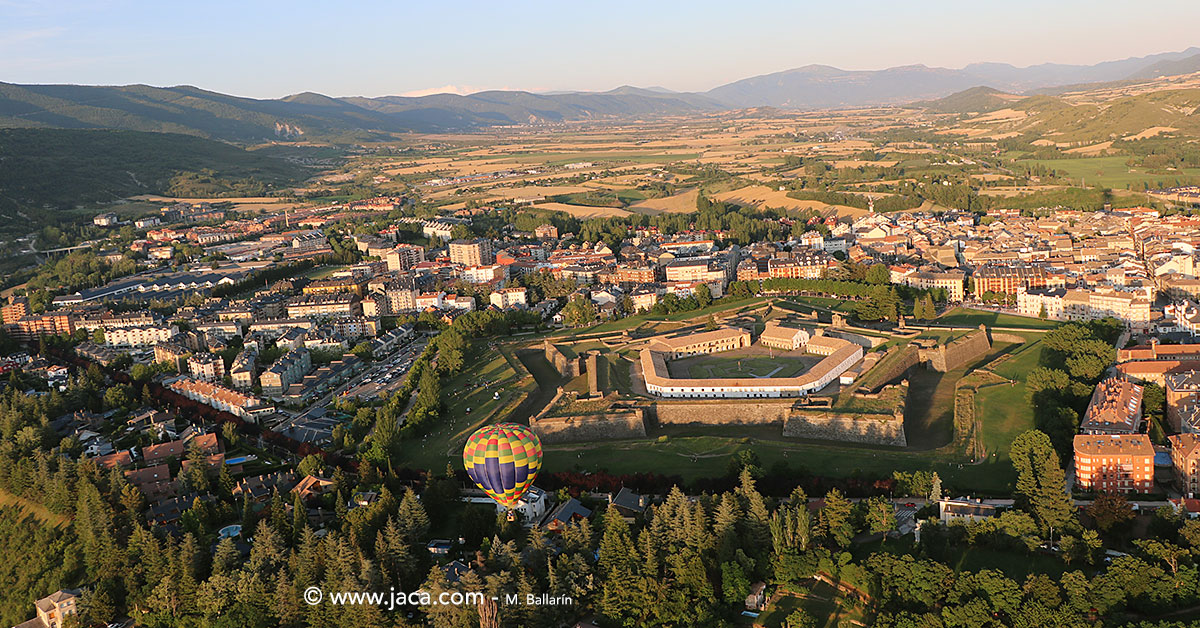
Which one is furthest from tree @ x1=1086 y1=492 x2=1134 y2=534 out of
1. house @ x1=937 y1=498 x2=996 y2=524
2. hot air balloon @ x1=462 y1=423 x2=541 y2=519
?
hot air balloon @ x1=462 y1=423 x2=541 y2=519

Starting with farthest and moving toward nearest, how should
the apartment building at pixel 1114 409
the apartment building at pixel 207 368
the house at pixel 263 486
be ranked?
the apartment building at pixel 207 368
the house at pixel 263 486
the apartment building at pixel 1114 409

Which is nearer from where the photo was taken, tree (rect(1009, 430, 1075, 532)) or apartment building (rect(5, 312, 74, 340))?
tree (rect(1009, 430, 1075, 532))

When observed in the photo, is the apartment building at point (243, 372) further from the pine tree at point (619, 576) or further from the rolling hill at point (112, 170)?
the rolling hill at point (112, 170)

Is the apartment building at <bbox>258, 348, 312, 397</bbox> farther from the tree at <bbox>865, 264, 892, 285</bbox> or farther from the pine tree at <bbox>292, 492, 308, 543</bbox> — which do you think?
the tree at <bbox>865, 264, 892, 285</bbox>

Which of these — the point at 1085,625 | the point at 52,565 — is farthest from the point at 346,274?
the point at 1085,625

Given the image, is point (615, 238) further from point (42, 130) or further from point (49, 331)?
point (42, 130)

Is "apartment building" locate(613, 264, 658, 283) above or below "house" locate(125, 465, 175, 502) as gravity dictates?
above

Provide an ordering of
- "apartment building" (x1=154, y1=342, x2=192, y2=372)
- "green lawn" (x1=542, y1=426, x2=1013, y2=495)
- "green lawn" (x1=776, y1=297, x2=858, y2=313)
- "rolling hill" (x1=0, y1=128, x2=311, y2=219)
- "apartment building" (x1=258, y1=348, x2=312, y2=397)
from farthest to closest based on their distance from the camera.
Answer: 1. "rolling hill" (x1=0, y1=128, x2=311, y2=219)
2. "green lawn" (x1=776, y1=297, x2=858, y2=313)
3. "apartment building" (x1=154, y1=342, x2=192, y2=372)
4. "apartment building" (x1=258, y1=348, x2=312, y2=397)
5. "green lawn" (x1=542, y1=426, x2=1013, y2=495)

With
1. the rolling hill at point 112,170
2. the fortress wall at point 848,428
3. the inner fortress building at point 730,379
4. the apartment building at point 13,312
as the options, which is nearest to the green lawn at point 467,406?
the inner fortress building at point 730,379

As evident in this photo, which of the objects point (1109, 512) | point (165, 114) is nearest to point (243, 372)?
point (1109, 512)
